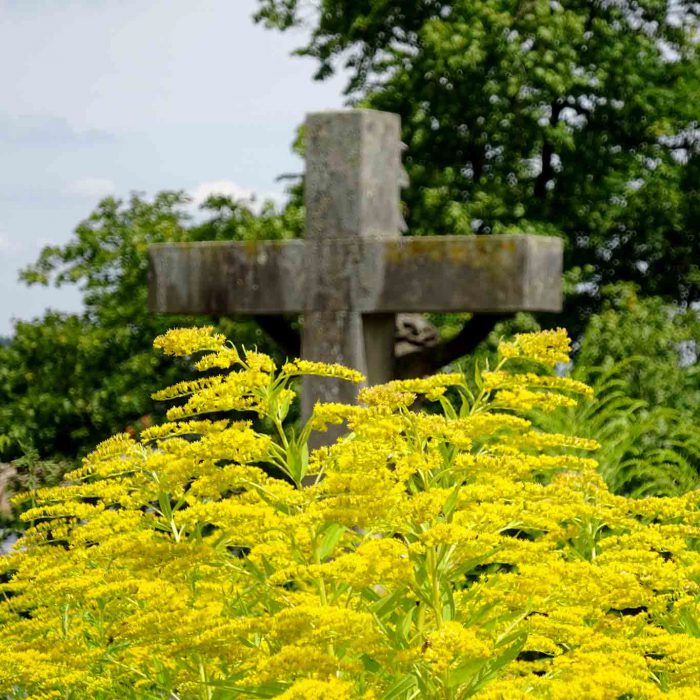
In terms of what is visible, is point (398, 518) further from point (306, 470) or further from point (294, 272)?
point (294, 272)

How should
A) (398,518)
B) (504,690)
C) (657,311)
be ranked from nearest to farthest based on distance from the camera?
(504,690), (398,518), (657,311)

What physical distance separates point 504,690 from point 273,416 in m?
0.89

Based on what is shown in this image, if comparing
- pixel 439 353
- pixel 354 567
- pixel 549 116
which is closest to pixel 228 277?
pixel 439 353

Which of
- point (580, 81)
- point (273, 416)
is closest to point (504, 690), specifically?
point (273, 416)

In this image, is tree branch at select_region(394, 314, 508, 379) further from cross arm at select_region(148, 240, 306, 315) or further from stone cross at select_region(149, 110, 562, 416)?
cross arm at select_region(148, 240, 306, 315)

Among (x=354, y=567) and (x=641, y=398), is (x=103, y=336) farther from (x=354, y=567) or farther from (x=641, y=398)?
(x=354, y=567)

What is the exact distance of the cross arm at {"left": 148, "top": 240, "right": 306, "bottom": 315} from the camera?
7625 mm

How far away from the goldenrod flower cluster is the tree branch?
4328 mm

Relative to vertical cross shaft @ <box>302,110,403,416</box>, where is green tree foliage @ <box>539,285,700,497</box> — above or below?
below

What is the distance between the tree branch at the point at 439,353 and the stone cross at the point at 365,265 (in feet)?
0.94

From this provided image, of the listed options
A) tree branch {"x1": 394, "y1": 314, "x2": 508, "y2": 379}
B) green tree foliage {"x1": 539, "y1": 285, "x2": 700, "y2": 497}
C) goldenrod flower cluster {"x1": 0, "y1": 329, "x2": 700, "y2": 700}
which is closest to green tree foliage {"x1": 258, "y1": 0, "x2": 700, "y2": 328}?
green tree foliage {"x1": 539, "y1": 285, "x2": 700, "y2": 497}

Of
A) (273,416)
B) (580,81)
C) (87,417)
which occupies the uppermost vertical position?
(580,81)

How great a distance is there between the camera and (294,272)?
7613 mm

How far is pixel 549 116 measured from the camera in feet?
49.1
